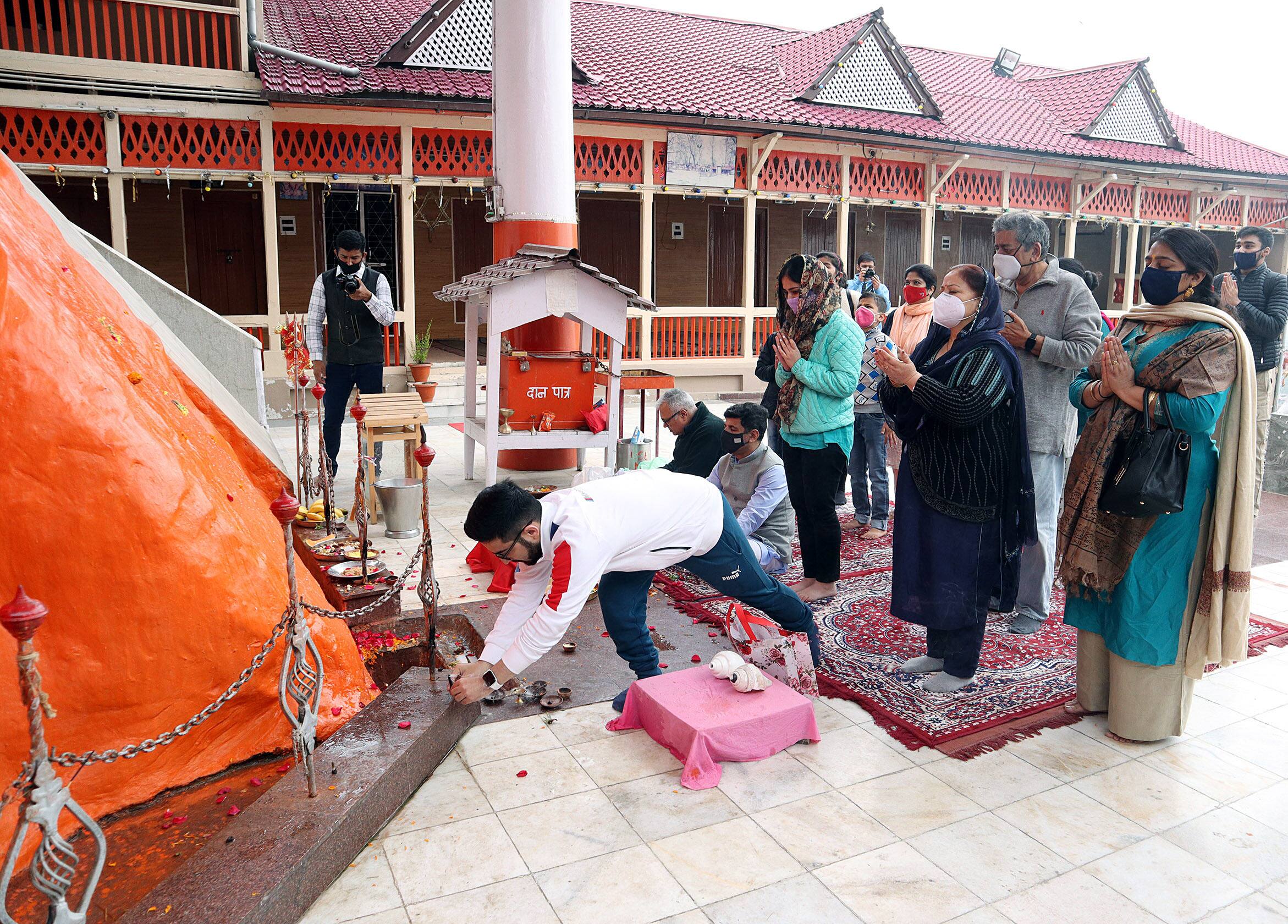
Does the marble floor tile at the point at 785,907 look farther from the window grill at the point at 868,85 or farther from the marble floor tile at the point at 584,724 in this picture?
the window grill at the point at 868,85

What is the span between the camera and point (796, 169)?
13.9m

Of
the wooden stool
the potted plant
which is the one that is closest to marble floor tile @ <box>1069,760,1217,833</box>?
the wooden stool

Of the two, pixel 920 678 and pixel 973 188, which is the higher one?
pixel 973 188

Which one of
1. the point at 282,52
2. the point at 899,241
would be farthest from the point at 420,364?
the point at 899,241

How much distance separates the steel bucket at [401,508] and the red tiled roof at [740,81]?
5919 mm

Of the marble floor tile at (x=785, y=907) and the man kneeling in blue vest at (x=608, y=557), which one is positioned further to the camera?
the man kneeling in blue vest at (x=608, y=557)

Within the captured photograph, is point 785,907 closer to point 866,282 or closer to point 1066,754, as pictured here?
point 1066,754

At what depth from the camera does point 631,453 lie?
7352 millimetres

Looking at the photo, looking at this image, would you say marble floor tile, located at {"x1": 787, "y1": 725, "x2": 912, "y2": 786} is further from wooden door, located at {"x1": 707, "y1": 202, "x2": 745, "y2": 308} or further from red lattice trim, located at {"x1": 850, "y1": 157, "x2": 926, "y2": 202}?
wooden door, located at {"x1": 707, "y1": 202, "x2": 745, "y2": 308}

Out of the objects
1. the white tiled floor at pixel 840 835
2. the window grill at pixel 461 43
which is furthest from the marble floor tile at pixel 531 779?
the window grill at pixel 461 43

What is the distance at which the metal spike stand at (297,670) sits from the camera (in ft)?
8.77

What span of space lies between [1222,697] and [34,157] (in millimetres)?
Result: 11566

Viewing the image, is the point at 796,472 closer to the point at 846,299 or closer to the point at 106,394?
the point at 846,299

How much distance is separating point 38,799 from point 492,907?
122cm
